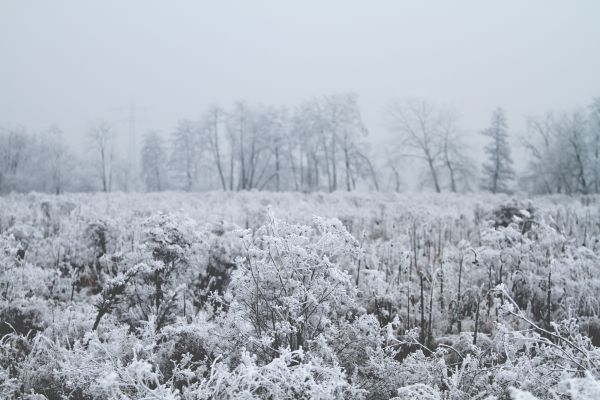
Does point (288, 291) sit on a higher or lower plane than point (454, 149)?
lower

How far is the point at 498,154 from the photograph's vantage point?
37.7 metres

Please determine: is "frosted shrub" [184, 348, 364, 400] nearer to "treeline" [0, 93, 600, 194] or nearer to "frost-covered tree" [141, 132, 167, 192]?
"treeline" [0, 93, 600, 194]

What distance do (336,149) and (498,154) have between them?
16.9 metres

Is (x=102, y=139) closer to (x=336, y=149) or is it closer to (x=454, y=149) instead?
(x=336, y=149)

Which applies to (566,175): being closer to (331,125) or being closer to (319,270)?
(331,125)

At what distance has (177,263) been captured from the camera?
383 cm

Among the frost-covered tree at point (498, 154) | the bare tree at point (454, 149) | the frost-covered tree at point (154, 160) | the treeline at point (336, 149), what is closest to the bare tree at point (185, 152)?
the treeline at point (336, 149)

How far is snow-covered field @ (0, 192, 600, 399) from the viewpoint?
1886mm

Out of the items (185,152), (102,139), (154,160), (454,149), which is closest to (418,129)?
(454,149)

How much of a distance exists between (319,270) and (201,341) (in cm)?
103

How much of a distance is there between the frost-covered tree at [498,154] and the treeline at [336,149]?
10 cm

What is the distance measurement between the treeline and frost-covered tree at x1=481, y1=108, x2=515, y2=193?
103 mm

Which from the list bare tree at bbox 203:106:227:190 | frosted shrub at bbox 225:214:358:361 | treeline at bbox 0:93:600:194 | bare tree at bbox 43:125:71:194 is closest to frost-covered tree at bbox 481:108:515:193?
treeline at bbox 0:93:600:194

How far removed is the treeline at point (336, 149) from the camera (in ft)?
109
